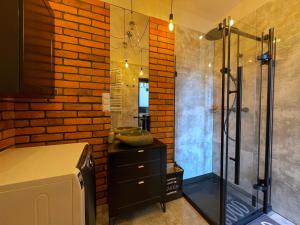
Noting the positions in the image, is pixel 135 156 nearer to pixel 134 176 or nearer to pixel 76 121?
pixel 134 176

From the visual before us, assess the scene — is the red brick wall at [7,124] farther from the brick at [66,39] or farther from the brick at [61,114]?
the brick at [66,39]

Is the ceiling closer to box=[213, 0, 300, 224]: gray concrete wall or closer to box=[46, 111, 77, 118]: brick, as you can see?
box=[213, 0, 300, 224]: gray concrete wall

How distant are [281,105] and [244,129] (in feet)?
1.54

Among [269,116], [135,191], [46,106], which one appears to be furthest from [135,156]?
[269,116]

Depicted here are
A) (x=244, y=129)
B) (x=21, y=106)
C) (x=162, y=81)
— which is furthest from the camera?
(x=162, y=81)

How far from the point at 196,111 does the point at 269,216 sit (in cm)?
156

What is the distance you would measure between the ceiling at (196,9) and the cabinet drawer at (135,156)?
178 cm

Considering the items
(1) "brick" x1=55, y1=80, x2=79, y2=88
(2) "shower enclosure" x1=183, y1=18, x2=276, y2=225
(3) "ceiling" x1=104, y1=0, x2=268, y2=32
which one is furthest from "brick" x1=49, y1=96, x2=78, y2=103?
(2) "shower enclosure" x1=183, y1=18, x2=276, y2=225

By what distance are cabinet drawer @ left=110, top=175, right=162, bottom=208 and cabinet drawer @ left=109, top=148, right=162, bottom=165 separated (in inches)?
8.1

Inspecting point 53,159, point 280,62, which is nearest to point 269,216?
point 280,62

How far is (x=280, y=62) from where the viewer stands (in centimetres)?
177

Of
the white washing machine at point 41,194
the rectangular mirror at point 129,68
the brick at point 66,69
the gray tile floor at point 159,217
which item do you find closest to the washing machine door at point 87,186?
the white washing machine at point 41,194

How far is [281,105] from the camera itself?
1.77 m

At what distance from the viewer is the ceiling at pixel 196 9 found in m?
2.06
